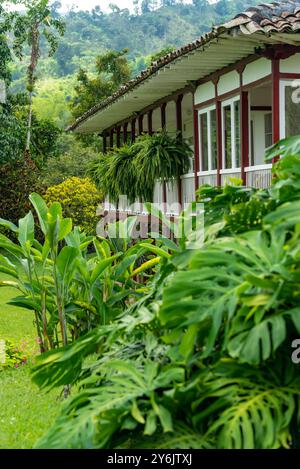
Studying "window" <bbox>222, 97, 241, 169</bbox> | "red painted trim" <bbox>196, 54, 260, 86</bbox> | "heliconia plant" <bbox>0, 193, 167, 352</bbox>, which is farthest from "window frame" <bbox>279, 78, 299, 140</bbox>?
"heliconia plant" <bbox>0, 193, 167, 352</bbox>

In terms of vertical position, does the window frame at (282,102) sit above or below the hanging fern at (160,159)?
above

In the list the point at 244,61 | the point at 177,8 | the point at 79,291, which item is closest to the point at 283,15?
the point at 244,61

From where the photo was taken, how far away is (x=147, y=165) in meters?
15.5

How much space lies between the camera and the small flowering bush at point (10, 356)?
9.57m

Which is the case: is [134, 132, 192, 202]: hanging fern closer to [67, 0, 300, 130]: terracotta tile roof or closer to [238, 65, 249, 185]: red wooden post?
[238, 65, 249, 185]: red wooden post

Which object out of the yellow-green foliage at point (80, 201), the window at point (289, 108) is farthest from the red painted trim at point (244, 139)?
the yellow-green foliage at point (80, 201)

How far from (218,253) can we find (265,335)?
51 cm

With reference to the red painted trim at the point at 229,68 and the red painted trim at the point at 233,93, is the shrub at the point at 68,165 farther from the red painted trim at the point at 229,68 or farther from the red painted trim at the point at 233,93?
the red painted trim at the point at 229,68

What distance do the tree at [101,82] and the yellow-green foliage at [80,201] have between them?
34.4ft

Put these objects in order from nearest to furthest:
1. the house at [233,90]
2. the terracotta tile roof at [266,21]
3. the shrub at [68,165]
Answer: the terracotta tile roof at [266,21] < the house at [233,90] < the shrub at [68,165]

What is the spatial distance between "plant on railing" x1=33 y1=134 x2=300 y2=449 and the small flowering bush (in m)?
5.91

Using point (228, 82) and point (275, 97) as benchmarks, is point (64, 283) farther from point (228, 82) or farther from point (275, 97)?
point (228, 82)

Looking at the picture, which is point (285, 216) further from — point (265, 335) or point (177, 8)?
point (177, 8)

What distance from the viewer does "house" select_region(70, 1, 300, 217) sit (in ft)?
35.3
